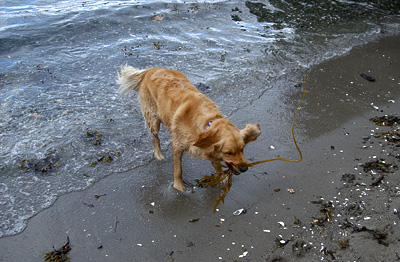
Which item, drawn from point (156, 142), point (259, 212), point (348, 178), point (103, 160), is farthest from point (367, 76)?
point (103, 160)

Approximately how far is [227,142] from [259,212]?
1.14 m

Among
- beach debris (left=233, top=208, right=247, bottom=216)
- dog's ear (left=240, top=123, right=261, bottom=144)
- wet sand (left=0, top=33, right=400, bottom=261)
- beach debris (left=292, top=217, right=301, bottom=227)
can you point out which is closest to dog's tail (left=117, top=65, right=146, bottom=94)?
wet sand (left=0, top=33, right=400, bottom=261)

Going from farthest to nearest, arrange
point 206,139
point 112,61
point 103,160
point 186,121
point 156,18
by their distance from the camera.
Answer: point 156,18
point 112,61
point 103,160
point 186,121
point 206,139

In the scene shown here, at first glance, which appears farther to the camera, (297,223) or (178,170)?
(178,170)

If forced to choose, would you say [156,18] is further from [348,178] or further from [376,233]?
[376,233]

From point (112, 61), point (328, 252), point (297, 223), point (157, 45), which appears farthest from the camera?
point (157, 45)

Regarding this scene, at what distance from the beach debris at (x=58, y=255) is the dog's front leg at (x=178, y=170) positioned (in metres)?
1.68

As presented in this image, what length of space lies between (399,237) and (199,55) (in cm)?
692

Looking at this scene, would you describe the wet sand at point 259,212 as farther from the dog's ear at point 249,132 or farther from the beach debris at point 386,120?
the dog's ear at point 249,132

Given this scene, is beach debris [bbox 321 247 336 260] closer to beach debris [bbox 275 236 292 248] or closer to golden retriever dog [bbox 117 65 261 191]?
beach debris [bbox 275 236 292 248]

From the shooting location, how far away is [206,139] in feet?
12.4

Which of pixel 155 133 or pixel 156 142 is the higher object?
pixel 155 133

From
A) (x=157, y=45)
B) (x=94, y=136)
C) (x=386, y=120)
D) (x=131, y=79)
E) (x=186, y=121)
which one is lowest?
(x=94, y=136)

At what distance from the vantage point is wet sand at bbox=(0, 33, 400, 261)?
11.8ft
